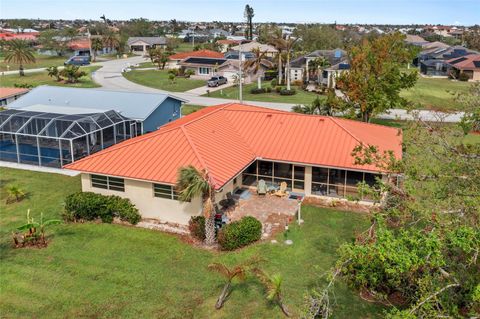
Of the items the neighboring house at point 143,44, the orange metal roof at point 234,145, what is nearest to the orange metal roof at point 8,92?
the orange metal roof at point 234,145

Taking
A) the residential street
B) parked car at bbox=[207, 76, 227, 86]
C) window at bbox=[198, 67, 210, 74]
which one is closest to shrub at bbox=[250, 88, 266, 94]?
the residential street

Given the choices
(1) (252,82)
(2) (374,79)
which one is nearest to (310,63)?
(1) (252,82)

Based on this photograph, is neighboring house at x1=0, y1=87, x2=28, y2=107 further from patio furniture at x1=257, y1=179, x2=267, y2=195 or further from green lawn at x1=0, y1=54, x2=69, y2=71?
green lawn at x1=0, y1=54, x2=69, y2=71

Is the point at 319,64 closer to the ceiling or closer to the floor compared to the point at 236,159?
closer to the ceiling

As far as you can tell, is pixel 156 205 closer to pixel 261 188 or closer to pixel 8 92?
pixel 261 188

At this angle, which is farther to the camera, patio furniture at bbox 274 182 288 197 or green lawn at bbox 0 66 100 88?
green lawn at bbox 0 66 100 88

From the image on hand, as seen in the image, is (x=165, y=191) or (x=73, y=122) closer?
(x=165, y=191)

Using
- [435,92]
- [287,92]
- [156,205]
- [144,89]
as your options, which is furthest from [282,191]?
[435,92]
